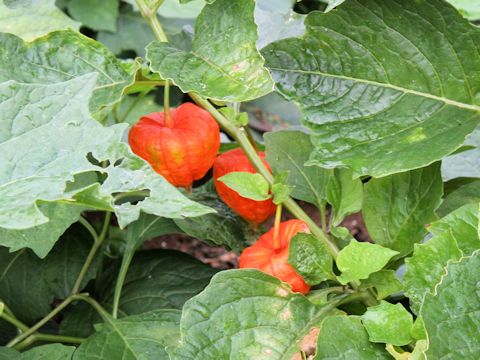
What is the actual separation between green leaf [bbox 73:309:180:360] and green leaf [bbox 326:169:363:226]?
0.21 m

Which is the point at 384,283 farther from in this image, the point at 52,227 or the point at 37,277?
the point at 37,277

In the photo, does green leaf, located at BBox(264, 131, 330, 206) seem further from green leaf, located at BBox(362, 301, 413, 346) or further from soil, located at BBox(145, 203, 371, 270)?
soil, located at BBox(145, 203, 371, 270)

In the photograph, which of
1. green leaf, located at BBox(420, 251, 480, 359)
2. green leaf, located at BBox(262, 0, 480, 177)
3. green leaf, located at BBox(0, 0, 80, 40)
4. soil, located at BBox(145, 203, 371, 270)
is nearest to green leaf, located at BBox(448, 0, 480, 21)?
green leaf, located at BBox(262, 0, 480, 177)

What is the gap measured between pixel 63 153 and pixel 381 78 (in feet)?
1.07

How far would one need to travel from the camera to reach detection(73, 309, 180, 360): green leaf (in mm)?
813

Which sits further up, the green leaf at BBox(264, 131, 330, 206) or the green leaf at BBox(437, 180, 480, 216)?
the green leaf at BBox(437, 180, 480, 216)

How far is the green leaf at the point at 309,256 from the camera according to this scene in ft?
2.40

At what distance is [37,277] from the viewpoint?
3.42 feet

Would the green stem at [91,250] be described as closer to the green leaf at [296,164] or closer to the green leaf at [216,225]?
the green leaf at [216,225]

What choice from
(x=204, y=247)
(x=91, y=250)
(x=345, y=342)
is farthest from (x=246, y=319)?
(x=204, y=247)

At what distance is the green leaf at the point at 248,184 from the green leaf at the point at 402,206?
0.34ft

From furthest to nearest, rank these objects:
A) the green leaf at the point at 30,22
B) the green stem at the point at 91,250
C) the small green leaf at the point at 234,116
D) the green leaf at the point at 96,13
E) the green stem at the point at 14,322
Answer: the green leaf at the point at 96,13, the green leaf at the point at 30,22, the green stem at the point at 91,250, the green stem at the point at 14,322, the small green leaf at the point at 234,116

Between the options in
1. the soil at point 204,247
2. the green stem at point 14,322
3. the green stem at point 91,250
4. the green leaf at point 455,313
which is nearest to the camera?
the green leaf at point 455,313

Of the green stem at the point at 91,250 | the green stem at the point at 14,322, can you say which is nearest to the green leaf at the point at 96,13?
the green stem at the point at 91,250
